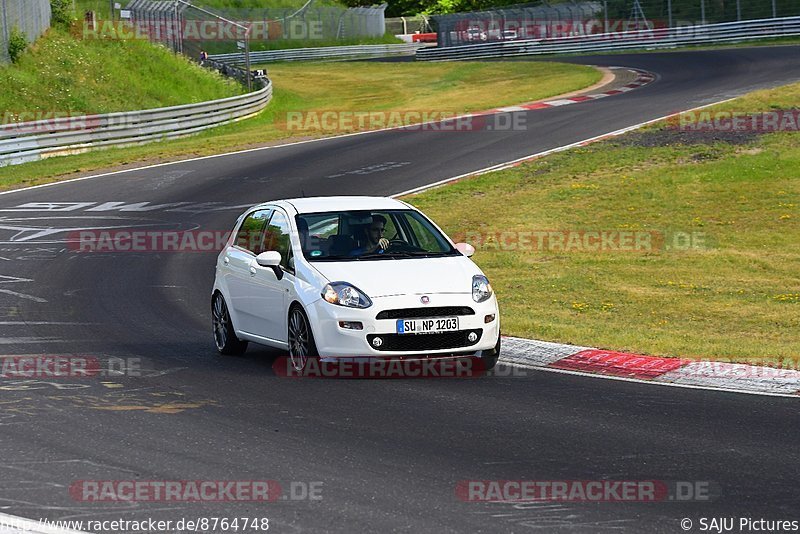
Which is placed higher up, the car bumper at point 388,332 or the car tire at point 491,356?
the car bumper at point 388,332

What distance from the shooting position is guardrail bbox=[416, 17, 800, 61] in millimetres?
56781

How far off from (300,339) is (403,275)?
1.06 m

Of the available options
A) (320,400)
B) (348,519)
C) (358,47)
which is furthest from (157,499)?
(358,47)

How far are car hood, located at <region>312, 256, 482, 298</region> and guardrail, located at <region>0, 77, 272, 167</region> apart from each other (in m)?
23.0

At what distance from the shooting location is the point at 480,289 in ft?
35.6

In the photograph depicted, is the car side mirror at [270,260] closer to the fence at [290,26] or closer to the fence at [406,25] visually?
the fence at [290,26]

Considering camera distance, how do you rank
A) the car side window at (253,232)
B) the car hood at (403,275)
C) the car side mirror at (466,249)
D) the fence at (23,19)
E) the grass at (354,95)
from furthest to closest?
the fence at (23,19) → the grass at (354,95) → the car side window at (253,232) → the car side mirror at (466,249) → the car hood at (403,275)

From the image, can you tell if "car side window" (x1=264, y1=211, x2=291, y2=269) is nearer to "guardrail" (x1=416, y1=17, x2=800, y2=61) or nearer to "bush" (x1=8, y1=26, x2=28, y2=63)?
"bush" (x1=8, y1=26, x2=28, y2=63)

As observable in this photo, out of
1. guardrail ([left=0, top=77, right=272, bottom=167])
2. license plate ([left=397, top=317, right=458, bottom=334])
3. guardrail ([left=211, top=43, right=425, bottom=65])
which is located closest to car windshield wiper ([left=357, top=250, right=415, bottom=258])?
license plate ([left=397, top=317, right=458, bottom=334])

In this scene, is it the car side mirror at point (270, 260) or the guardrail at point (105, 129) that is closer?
the car side mirror at point (270, 260)

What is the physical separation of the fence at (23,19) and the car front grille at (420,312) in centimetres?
3217

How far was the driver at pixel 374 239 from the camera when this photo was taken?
11.4m

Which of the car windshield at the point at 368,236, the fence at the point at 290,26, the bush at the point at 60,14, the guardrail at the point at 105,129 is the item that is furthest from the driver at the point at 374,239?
the fence at the point at 290,26

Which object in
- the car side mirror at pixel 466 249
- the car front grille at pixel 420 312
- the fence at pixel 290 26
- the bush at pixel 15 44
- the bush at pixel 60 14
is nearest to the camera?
the car front grille at pixel 420 312
